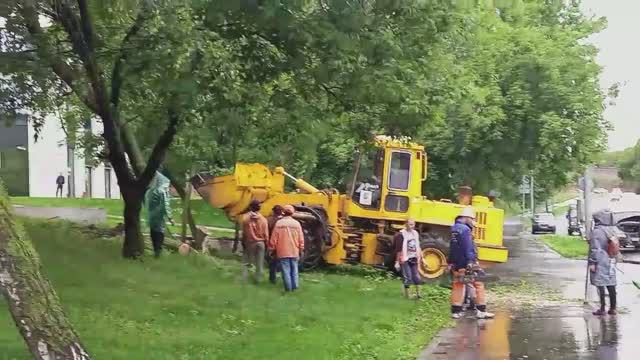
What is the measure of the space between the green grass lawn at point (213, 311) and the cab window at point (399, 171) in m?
2.13

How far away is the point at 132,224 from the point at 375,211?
5351mm

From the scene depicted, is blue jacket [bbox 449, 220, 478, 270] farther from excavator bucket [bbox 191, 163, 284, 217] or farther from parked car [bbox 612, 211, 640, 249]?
parked car [bbox 612, 211, 640, 249]

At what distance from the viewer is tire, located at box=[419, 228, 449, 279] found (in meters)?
19.0

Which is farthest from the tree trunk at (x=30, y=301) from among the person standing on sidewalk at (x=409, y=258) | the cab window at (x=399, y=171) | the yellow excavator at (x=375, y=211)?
the cab window at (x=399, y=171)

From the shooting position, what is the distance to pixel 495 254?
19016 millimetres

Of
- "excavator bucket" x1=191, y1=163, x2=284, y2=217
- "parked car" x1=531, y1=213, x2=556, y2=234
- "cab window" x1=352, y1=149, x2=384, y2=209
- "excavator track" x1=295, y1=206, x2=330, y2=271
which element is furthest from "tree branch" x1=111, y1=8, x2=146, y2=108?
"parked car" x1=531, y1=213, x2=556, y2=234

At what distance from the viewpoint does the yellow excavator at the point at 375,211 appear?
748 inches

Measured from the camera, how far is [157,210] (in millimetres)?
16969

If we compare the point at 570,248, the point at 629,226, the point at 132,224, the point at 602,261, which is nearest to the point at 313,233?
the point at 132,224

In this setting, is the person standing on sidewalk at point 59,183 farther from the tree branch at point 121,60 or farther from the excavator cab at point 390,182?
the tree branch at point 121,60

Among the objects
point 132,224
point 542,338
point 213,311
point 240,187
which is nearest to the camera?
point 542,338

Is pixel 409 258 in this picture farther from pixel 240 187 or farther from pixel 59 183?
pixel 59 183

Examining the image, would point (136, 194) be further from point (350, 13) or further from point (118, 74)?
point (350, 13)

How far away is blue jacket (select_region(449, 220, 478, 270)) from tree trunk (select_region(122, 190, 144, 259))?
6.27 meters
